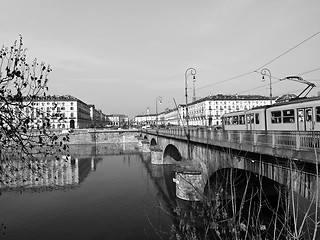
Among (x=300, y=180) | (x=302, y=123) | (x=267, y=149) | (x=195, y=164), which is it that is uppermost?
(x=302, y=123)

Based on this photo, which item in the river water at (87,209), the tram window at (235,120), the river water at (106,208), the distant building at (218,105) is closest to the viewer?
the river water at (106,208)

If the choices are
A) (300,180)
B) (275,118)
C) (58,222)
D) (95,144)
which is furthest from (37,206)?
(95,144)

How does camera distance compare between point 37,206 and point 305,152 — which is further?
point 37,206

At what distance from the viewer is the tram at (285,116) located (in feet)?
47.0

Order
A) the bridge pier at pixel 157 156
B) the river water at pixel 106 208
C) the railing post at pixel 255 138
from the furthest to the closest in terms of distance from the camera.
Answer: the bridge pier at pixel 157 156 < the river water at pixel 106 208 < the railing post at pixel 255 138

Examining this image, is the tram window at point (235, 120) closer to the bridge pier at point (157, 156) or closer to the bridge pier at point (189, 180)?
the bridge pier at point (189, 180)

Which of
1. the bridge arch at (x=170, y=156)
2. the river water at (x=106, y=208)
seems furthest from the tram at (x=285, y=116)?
the bridge arch at (x=170, y=156)

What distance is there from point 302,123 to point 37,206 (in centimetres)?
2592

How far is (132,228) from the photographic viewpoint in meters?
21.8

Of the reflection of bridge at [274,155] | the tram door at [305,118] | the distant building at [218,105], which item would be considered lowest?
the reflection of bridge at [274,155]

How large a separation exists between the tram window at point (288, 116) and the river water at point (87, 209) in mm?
9541

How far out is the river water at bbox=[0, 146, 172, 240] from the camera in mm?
20953

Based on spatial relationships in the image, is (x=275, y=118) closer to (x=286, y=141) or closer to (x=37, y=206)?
(x=286, y=141)

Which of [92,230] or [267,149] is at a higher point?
[267,149]
